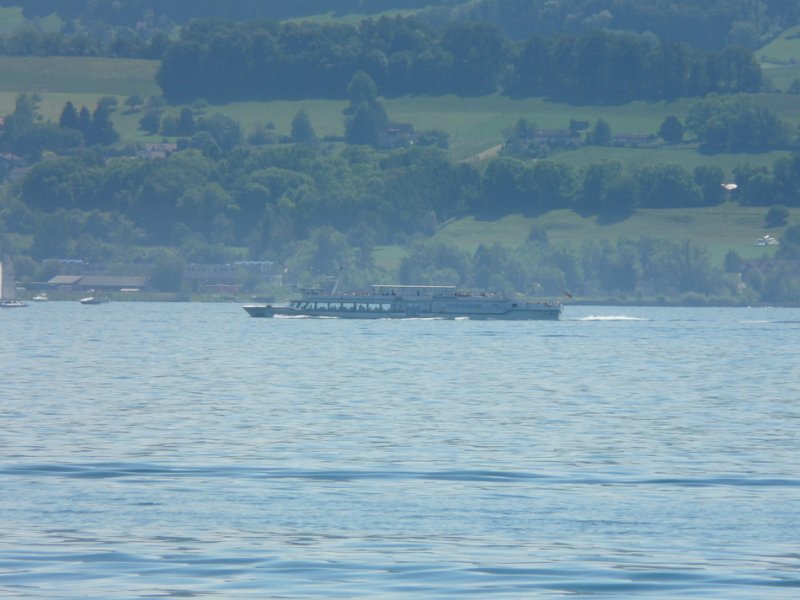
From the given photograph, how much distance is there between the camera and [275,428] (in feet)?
208

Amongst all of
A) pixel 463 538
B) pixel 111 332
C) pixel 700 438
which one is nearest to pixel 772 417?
pixel 700 438

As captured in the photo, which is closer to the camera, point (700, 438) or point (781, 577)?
point (781, 577)

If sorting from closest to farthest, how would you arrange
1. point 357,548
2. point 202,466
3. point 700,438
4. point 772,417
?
point 357,548 → point 202,466 → point 700,438 → point 772,417

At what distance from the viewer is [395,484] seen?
159ft

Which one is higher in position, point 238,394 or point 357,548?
point 357,548

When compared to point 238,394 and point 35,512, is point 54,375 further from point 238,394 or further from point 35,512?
point 35,512

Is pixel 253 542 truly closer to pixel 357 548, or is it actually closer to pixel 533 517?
pixel 357 548

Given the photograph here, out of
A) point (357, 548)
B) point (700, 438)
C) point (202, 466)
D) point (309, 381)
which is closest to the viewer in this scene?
point (357, 548)

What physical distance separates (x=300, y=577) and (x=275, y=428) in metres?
28.1

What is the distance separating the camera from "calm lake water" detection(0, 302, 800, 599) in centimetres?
3575

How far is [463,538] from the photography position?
4009 centimetres

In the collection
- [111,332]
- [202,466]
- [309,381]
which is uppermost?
[202,466]

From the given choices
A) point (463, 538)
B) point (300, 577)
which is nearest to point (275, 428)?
point (463, 538)

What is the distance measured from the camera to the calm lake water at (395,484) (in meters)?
35.8
